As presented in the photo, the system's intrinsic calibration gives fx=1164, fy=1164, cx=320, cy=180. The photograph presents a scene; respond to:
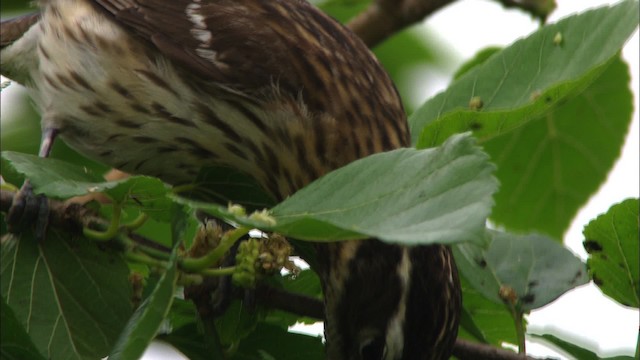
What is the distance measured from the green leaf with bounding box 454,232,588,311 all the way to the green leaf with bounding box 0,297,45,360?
142 centimetres

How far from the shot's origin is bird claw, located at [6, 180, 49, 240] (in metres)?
3.29

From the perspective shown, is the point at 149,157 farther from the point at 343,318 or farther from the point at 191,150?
the point at 343,318

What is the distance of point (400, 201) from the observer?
2539 millimetres

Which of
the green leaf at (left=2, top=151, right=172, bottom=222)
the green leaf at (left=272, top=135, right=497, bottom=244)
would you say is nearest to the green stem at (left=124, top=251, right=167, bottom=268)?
the green leaf at (left=2, top=151, right=172, bottom=222)

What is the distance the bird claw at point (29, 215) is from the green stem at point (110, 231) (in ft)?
0.60

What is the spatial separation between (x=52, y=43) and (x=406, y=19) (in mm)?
1568

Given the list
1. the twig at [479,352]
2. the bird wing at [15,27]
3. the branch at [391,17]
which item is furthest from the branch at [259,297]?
the branch at [391,17]

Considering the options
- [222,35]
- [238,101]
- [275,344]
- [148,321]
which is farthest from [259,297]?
[222,35]

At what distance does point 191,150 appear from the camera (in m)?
4.34

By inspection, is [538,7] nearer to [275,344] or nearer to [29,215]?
[275,344]

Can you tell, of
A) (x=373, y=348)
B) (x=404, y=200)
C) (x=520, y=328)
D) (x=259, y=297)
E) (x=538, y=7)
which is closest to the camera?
(x=404, y=200)

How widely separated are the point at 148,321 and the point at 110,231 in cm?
61

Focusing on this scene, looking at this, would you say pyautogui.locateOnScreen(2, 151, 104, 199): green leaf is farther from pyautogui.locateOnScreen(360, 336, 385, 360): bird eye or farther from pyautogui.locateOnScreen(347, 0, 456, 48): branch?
pyautogui.locateOnScreen(347, 0, 456, 48): branch

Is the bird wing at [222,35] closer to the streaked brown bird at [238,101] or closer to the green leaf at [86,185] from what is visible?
the streaked brown bird at [238,101]
